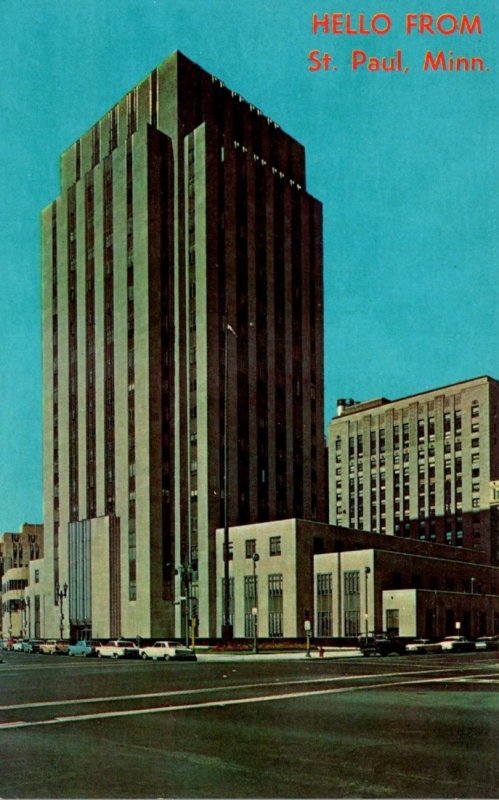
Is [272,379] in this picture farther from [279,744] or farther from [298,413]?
[279,744]

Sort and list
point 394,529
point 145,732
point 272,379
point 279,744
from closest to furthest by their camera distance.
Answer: point 279,744 < point 145,732 < point 272,379 < point 394,529

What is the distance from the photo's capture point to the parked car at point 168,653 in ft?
170

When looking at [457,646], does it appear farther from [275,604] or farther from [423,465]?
[423,465]

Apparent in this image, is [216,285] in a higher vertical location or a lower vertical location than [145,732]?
higher

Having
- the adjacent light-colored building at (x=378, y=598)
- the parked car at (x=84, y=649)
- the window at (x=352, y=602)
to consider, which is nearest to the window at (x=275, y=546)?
the adjacent light-colored building at (x=378, y=598)

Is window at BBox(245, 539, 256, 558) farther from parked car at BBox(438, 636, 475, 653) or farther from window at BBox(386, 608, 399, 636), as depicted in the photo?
parked car at BBox(438, 636, 475, 653)

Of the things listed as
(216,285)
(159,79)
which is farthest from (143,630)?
(159,79)

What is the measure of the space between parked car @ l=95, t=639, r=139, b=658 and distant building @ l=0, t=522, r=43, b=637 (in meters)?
45.7

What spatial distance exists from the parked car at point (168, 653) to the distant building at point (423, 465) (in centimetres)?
6431

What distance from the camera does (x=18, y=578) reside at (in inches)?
6314

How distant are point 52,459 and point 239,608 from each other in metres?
31.5

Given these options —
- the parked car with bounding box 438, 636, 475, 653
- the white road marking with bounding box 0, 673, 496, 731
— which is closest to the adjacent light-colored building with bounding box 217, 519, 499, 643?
the parked car with bounding box 438, 636, 475, 653

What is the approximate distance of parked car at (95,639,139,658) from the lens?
59.4m

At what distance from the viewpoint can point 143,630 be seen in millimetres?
81750
